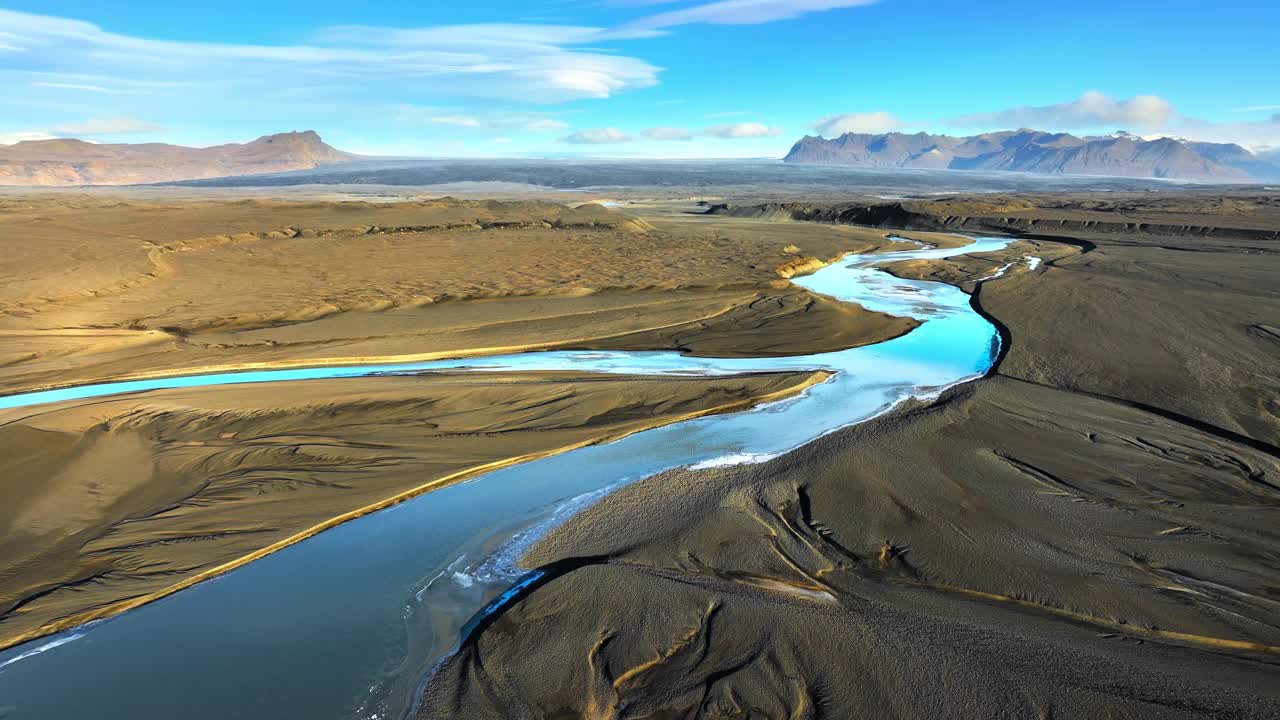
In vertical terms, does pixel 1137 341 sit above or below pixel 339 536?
above

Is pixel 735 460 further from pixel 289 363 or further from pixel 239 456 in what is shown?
pixel 289 363

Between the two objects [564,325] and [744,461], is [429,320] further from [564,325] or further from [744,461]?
[744,461]

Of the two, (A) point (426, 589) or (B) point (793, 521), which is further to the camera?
(B) point (793, 521)

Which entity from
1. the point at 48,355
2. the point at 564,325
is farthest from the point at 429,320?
the point at 48,355

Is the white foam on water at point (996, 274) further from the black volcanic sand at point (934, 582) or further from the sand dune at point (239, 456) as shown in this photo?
the sand dune at point (239, 456)

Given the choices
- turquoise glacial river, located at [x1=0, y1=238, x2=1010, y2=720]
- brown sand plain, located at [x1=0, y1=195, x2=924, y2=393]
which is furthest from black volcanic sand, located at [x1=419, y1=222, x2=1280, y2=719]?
brown sand plain, located at [x1=0, y1=195, x2=924, y2=393]

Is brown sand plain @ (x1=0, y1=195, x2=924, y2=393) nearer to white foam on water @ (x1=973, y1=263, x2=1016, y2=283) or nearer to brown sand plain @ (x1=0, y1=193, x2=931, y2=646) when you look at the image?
brown sand plain @ (x1=0, y1=193, x2=931, y2=646)

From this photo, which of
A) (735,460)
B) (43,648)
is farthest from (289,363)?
(735,460)
